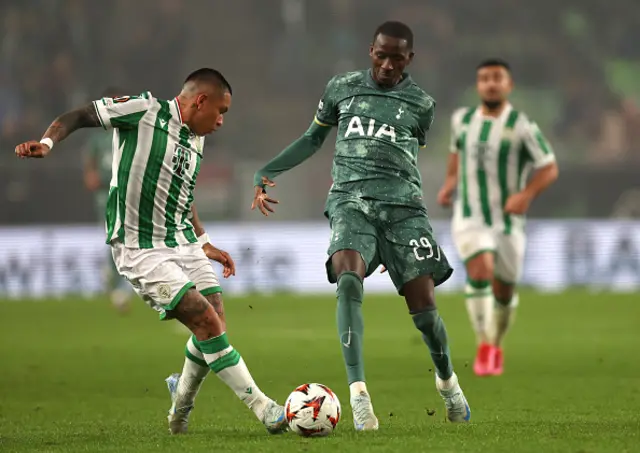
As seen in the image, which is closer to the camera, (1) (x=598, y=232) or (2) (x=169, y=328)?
(2) (x=169, y=328)

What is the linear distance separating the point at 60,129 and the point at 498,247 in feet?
17.1

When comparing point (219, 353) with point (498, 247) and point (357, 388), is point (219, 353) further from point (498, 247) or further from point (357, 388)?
point (498, 247)

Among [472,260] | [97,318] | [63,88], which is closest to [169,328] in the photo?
[97,318]

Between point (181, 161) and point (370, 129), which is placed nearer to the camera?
point (181, 161)

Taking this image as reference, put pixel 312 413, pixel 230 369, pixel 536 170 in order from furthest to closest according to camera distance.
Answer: pixel 536 170 < pixel 230 369 < pixel 312 413

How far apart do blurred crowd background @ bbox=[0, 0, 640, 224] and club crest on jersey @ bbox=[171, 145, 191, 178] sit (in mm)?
14140

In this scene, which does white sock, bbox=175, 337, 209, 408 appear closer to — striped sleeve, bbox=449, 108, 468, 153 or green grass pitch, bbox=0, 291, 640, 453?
green grass pitch, bbox=0, 291, 640, 453

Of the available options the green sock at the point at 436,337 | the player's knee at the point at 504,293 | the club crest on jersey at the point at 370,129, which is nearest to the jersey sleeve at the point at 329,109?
the club crest on jersey at the point at 370,129

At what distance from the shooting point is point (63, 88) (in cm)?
2173

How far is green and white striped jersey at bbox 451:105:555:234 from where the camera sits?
1005 cm

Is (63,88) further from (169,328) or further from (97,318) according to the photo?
(169,328)

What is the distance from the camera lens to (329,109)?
21.9 feet

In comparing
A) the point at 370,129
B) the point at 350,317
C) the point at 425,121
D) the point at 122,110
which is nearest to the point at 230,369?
the point at 350,317

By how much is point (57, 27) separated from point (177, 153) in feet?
56.0
